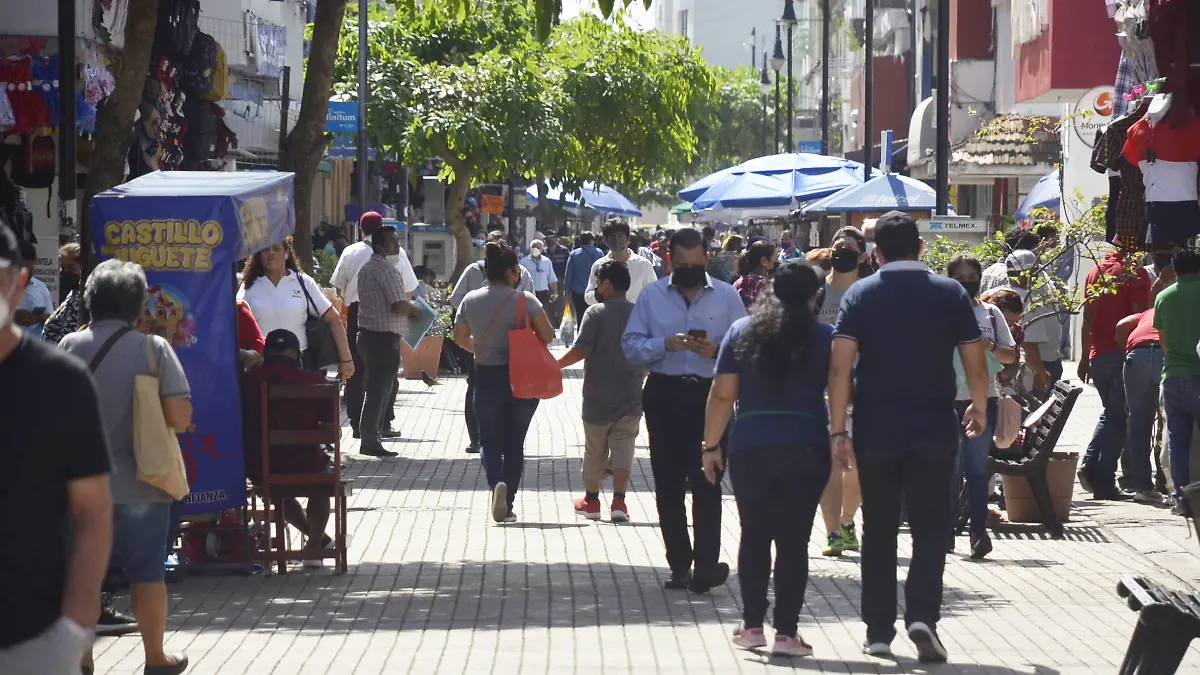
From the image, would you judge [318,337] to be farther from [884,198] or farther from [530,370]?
[884,198]

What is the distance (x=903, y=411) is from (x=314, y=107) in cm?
849

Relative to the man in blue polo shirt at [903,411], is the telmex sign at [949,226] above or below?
above

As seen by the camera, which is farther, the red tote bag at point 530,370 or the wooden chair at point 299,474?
the red tote bag at point 530,370

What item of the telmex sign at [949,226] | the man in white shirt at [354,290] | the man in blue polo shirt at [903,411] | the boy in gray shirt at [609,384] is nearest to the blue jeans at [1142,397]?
the boy in gray shirt at [609,384]

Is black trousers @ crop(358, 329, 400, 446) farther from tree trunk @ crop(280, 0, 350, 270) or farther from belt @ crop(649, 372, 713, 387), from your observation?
belt @ crop(649, 372, 713, 387)

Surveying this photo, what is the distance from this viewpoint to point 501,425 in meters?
12.7

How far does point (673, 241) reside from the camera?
32.3 ft

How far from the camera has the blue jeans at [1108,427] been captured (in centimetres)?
1423

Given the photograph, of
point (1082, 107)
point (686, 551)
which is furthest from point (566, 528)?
point (1082, 107)

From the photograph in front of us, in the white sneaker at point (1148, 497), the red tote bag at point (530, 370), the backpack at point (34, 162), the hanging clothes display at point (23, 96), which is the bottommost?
the white sneaker at point (1148, 497)

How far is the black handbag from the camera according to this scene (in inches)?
486

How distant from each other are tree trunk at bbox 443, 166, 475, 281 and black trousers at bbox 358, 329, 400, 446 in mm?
13672

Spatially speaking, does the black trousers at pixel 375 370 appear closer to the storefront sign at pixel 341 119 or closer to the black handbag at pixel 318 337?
the black handbag at pixel 318 337

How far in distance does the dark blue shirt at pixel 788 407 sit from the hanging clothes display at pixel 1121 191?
11.2 ft
